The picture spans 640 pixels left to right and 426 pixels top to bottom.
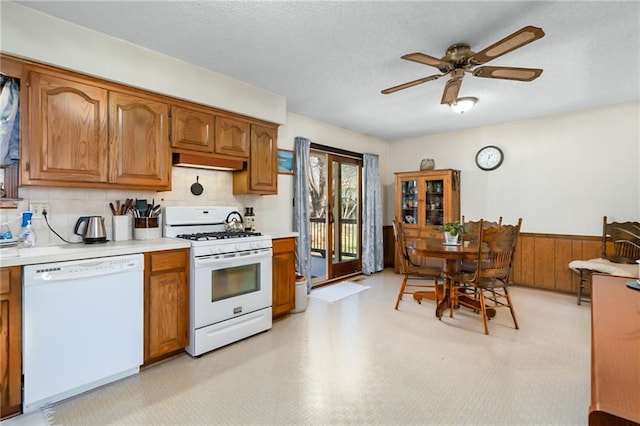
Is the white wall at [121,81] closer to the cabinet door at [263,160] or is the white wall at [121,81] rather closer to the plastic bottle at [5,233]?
the plastic bottle at [5,233]

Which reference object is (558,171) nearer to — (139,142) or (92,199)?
(139,142)

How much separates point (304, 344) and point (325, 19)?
8.41ft

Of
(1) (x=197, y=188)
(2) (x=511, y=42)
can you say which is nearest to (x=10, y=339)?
(1) (x=197, y=188)

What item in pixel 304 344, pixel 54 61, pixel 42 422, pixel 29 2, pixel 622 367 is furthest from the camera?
pixel 304 344

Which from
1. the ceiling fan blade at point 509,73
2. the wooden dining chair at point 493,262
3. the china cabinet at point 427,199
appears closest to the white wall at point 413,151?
the china cabinet at point 427,199

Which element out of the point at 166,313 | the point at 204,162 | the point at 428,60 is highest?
the point at 428,60

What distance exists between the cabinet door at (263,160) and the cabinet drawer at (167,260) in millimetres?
1180

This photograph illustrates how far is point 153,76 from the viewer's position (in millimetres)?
2643

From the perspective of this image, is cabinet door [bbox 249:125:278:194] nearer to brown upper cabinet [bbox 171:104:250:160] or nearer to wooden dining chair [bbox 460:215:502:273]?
brown upper cabinet [bbox 171:104:250:160]

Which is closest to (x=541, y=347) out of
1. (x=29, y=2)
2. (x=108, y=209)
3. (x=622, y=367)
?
(x=622, y=367)

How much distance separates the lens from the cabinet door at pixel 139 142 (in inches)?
97.8

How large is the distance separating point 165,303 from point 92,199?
3.48ft

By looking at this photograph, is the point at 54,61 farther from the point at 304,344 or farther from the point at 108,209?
the point at 304,344

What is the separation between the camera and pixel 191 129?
2.93 metres
